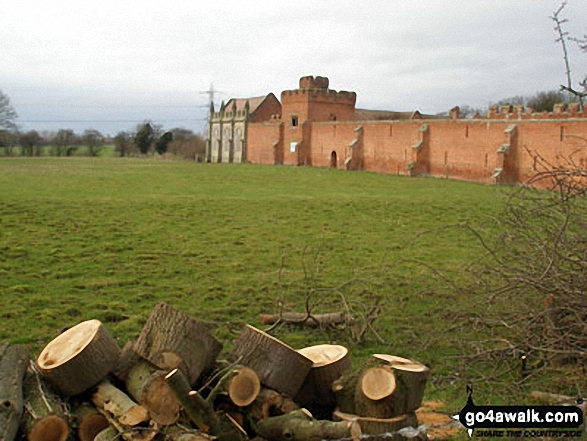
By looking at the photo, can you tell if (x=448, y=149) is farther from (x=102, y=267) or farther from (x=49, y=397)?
(x=49, y=397)

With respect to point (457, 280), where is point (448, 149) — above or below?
above

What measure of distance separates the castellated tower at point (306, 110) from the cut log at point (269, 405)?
4915cm

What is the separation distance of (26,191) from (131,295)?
15578 mm

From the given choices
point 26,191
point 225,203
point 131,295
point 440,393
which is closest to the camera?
point 440,393

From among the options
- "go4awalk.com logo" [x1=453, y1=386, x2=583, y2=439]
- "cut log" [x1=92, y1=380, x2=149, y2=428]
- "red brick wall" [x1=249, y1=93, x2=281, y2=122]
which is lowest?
"go4awalk.com logo" [x1=453, y1=386, x2=583, y2=439]

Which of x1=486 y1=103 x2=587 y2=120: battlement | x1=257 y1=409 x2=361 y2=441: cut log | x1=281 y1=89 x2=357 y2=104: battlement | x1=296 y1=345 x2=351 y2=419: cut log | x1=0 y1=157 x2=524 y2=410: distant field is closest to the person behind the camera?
x1=257 y1=409 x2=361 y2=441: cut log

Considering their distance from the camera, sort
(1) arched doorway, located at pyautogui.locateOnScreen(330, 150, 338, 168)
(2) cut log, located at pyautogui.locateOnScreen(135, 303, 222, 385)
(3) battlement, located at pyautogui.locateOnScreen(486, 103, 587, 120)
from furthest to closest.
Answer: (1) arched doorway, located at pyautogui.locateOnScreen(330, 150, 338, 168), (3) battlement, located at pyautogui.locateOnScreen(486, 103, 587, 120), (2) cut log, located at pyautogui.locateOnScreen(135, 303, 222, 385)

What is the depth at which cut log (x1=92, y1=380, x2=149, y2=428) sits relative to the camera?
14.1 feet

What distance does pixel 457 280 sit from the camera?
10977mm

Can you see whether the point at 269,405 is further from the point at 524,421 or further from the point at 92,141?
the point at 92,141

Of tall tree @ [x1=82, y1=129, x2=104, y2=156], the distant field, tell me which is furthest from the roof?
the distant field

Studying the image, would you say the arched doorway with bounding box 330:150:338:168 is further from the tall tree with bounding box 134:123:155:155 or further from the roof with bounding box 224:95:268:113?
the tall tree with bounding box 134:123:155:155

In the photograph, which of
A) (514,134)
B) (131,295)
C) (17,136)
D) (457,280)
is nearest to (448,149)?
(514,134)

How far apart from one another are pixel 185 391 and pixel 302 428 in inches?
32.6
